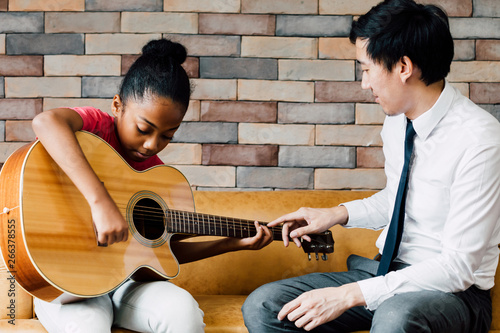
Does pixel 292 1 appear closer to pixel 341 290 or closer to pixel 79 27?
pixel 79 27

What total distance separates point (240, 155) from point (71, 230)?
1.17 meters

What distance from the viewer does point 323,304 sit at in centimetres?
128

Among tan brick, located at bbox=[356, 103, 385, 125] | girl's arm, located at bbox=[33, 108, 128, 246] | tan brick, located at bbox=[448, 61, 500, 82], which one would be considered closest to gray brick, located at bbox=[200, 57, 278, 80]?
tan brick, located at bbox=[356, 103, 385, 125]

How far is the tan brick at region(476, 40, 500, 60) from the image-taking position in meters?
2.36

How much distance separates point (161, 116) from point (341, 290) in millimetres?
758

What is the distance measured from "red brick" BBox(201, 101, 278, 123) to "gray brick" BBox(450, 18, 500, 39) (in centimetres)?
99

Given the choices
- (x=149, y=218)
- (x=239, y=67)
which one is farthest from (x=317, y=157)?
(x=149, y=218)

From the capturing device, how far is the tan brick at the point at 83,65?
2332 millimetres

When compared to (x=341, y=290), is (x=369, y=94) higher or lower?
higher

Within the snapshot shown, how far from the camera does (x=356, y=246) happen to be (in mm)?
2041

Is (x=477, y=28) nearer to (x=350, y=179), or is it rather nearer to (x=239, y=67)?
(x=350, y=179)

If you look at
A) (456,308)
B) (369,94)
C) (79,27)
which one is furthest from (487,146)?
(79,27)

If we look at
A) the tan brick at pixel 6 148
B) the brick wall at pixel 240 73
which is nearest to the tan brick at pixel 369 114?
the brick wall at pixel 240 73

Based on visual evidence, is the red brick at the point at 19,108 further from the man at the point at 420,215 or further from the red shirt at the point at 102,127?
the man at the point at 420,215
